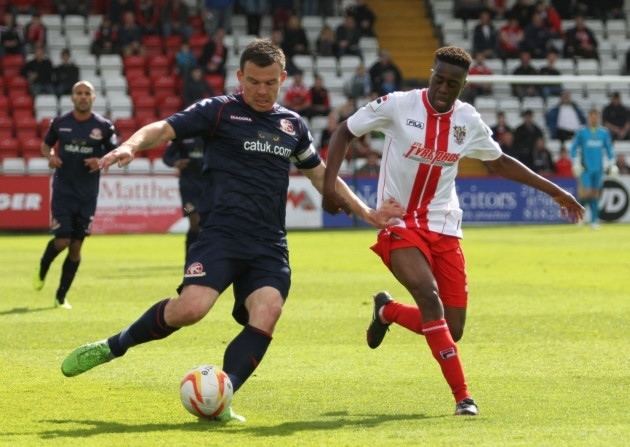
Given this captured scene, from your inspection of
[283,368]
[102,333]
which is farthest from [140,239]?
[283,368]

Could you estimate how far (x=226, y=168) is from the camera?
8523 mm

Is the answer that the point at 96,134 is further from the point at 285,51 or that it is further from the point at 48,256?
the point at 285,51

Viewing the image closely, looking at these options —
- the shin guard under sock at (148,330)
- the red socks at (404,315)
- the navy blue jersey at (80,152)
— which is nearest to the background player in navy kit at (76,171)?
the navy blue jersey at (80,152)

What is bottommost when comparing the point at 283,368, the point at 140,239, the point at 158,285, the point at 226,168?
the point at 140,239

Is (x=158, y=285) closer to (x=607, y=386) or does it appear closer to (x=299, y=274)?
(x=299, y=274)

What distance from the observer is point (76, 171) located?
15875mm

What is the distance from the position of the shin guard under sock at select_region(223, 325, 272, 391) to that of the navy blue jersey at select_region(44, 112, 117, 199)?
309 inches

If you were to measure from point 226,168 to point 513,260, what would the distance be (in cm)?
1409

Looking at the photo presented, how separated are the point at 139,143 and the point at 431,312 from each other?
202 cm

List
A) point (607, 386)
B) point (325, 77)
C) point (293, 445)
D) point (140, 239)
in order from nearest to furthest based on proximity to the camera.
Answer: point (293, 445) → point (607, 386) → point (140, 239) → point (325, 77)

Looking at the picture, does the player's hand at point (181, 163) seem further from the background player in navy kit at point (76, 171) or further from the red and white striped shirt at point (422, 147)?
the red and white striped shirt at point (422, 147)

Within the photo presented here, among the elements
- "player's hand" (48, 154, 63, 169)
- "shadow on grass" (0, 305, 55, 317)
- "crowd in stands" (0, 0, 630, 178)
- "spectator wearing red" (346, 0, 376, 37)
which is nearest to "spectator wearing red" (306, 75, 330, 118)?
"crowd in stands" (0, 0, 630, 178)

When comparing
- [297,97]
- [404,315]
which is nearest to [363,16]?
[297,97]

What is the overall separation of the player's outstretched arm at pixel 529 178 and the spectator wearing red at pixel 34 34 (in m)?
25.5
